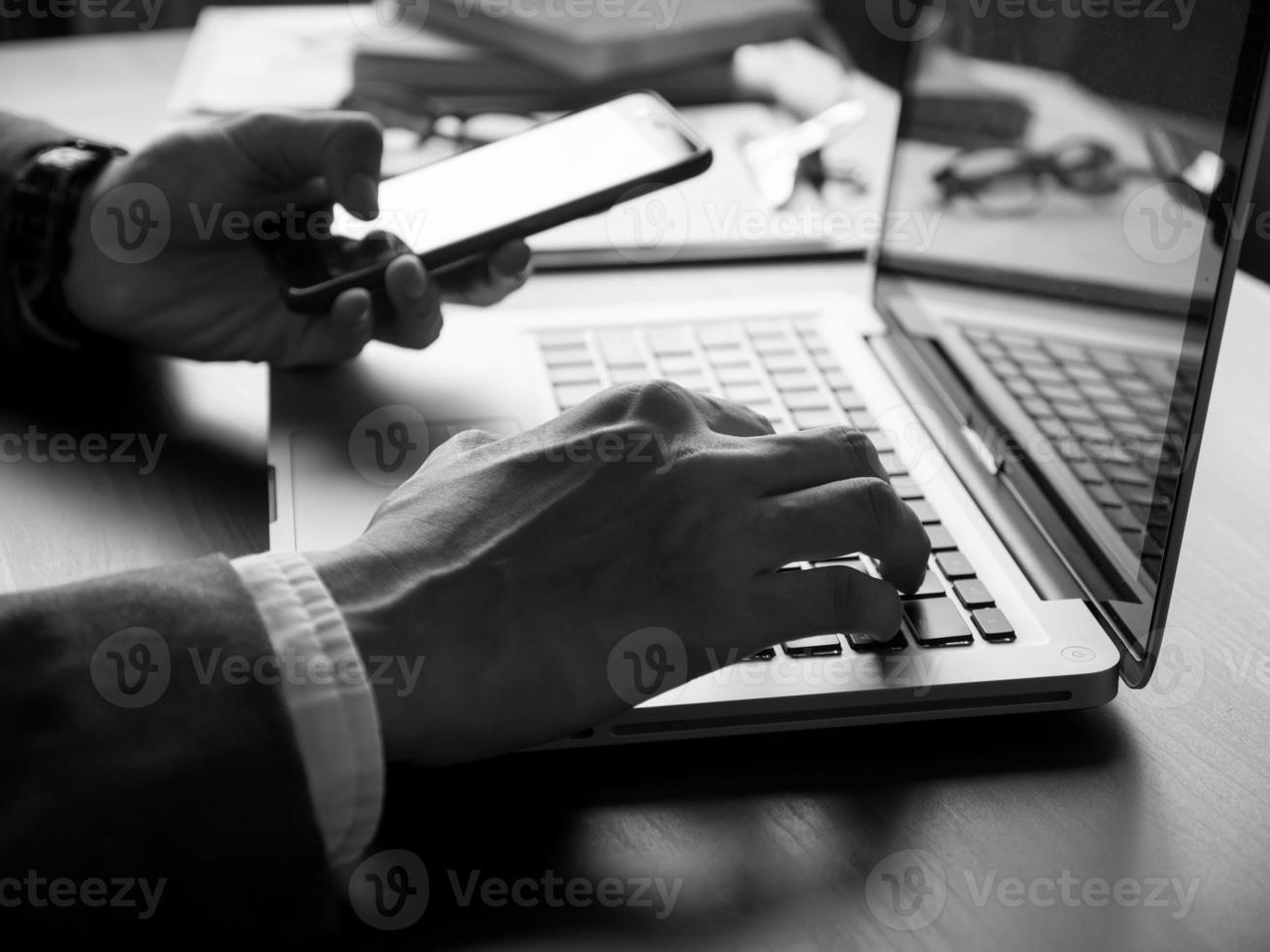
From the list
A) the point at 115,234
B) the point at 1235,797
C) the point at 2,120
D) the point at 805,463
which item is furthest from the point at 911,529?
the point at 2,120

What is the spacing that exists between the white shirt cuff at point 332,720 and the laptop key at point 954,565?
0.88 ft

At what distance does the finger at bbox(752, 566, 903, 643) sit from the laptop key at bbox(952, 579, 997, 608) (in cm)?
6

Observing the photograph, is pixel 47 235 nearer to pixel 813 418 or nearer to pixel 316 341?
pixel 316 341

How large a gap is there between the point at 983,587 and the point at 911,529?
5 cm

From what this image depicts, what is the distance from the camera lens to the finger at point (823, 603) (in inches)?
19.0

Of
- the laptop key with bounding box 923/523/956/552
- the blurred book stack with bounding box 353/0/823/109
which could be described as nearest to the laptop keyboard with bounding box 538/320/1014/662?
the laptop key with bounding box 923/523/956/552

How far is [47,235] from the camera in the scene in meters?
0.78

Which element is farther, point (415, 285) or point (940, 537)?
point (415, 285)

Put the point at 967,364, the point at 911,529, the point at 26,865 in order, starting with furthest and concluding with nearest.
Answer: the point at 967,364, the point at 911,529, the point at 26,865

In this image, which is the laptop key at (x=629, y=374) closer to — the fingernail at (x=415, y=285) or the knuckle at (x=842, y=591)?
the fingernail at (x=415, y=285)

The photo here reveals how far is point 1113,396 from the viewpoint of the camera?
0.58 meters

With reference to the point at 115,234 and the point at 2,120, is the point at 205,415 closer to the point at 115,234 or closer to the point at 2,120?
the point at 115,234

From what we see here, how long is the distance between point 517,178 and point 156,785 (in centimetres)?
51

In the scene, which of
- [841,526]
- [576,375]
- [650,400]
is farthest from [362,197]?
[841,526]
